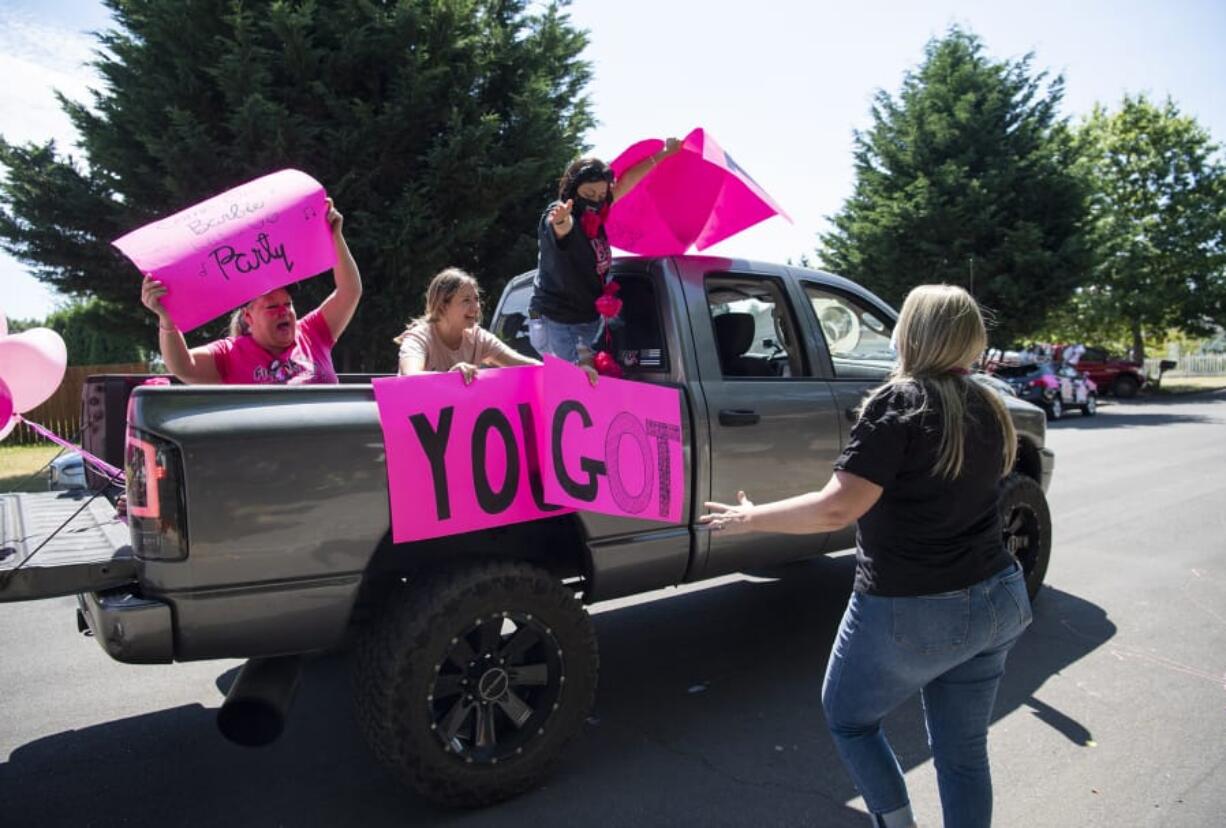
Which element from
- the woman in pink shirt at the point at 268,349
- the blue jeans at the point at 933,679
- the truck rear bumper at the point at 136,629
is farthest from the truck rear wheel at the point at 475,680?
the woman in pink shirt at the point at 268,349

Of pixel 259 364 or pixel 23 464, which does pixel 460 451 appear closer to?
pixel 259 364

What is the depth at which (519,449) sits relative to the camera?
3152mm

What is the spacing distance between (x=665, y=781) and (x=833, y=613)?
7.56 feet

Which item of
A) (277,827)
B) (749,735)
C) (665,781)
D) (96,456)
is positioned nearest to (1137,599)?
(749,735)

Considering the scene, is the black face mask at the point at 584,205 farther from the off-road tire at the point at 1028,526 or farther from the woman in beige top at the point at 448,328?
the off-road tire at the point at 1028,526

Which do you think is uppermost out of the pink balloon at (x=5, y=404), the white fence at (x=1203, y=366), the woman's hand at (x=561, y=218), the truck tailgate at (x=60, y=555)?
the woman's hand at (x=561, y=218)

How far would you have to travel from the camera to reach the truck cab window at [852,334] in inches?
180

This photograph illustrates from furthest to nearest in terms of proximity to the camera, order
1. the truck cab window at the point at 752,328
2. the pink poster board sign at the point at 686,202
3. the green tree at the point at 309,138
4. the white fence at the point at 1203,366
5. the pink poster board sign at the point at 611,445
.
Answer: the white fence at the point at 1203,366
the green tree at the point at 309,138
the pink poster board sign at the point at 686,202
the truck cab window at the point at 752,328
the pink poster board sign at the point at 611,445

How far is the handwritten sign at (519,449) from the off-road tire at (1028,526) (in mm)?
2311

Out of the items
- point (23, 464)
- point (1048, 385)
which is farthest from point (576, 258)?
point (1048, 385)

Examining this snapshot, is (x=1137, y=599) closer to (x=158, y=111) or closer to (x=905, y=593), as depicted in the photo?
(x=905, y=593)

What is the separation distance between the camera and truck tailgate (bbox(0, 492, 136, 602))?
8.46ft

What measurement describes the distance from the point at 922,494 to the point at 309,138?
34.4 feet

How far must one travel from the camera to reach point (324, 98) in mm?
11062
